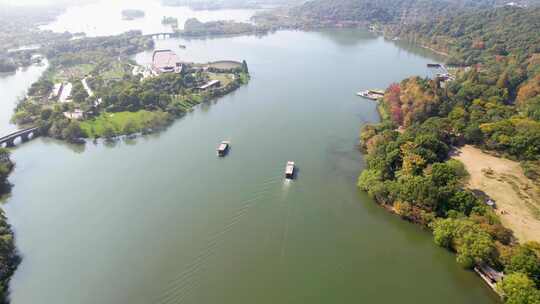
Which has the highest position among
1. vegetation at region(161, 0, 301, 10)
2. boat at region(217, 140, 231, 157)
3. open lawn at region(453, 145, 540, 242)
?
vegetation at region(161, 0, 301, 10)

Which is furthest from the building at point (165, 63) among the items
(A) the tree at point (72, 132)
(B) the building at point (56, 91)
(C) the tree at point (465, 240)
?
(C) the tree at point (465, 240)

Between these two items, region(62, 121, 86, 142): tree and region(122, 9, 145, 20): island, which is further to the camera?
region(122, 9, 145, 20): island

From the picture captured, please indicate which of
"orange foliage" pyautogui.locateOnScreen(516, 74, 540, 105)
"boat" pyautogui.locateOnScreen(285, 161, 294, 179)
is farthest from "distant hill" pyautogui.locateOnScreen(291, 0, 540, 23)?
"boat" pyautogui.locateOnScreen(285, 161, 294, 179)

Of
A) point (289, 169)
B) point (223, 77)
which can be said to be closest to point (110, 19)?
point (223, 77)

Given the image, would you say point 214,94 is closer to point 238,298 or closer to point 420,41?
point 238,298

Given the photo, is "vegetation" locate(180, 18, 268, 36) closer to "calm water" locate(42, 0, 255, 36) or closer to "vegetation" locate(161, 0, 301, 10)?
"calm water" locate(42, 0, 255, 36)

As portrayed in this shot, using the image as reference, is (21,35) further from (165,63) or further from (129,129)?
(129,129)

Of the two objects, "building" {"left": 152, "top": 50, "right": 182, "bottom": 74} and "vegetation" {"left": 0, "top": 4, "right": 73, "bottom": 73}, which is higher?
"vegetation" {"left": 0, "top": 4, "right": 73, "bottom": 73}
